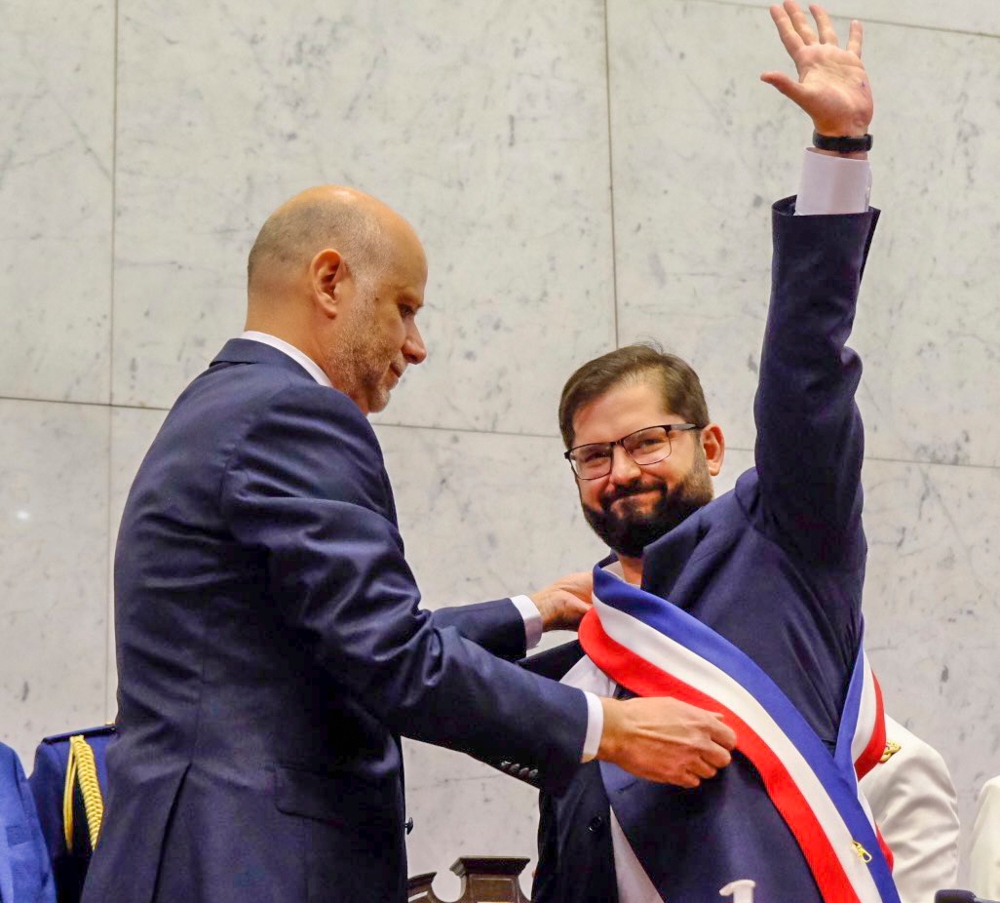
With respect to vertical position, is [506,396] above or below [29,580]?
above

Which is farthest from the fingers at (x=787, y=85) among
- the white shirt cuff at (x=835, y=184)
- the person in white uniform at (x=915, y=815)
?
the person in white uniform at (x=915, y=815)

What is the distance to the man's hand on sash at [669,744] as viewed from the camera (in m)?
2.67

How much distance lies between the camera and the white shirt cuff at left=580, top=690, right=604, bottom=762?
8.75 feet

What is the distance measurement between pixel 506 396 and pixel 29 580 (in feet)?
4.48

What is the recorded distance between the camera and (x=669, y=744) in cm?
267

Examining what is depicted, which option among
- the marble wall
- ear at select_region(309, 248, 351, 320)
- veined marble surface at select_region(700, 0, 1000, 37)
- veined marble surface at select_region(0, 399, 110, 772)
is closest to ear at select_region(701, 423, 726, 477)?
ear at select_region(309, 248, 351, 320)

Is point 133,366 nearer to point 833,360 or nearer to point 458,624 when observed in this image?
point 458,624

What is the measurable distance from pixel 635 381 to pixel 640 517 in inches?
11.0

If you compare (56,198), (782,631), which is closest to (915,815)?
(782,631)

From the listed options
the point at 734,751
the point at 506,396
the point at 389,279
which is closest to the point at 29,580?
the point at 506,396

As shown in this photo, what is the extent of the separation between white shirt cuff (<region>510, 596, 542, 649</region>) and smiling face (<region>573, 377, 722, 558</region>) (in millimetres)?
215

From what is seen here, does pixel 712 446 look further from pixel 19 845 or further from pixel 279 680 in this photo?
pixel 19 845

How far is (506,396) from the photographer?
16.8ft

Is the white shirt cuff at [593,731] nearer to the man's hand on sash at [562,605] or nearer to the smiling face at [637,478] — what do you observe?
the smiling face at [637,478]
